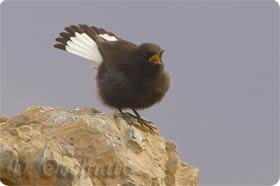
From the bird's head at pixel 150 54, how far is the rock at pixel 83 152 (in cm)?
92

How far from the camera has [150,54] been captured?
7.49 metres

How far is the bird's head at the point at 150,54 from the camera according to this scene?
7436 millimetres

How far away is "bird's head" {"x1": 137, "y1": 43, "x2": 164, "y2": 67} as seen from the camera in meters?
7.44

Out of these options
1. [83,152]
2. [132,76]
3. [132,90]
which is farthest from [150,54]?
[83,152]

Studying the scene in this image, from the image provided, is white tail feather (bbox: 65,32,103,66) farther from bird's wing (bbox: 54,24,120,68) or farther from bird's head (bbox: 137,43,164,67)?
bird's head (bbox: 137,43,164,67)

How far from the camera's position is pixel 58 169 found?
509 centimetres

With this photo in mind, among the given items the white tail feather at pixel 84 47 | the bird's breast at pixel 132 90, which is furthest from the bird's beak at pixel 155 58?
the white tail feather at pixel 84 47

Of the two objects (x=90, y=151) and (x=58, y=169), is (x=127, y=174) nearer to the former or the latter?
(x=90, y=151)

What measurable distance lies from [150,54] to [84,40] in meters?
1.64

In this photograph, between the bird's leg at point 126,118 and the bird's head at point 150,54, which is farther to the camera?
A: the bird's head at point 150,54

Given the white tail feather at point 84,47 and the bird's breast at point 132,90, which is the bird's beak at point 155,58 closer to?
the bird's breast at point 132,90

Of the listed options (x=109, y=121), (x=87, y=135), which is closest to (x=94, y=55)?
(x=109, y=121)

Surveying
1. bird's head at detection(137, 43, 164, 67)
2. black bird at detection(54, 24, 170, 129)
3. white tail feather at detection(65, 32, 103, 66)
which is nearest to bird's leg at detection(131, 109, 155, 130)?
black bird at detection(54, 24, 170, 129)

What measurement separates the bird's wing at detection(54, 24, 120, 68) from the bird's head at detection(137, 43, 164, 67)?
94 cm
